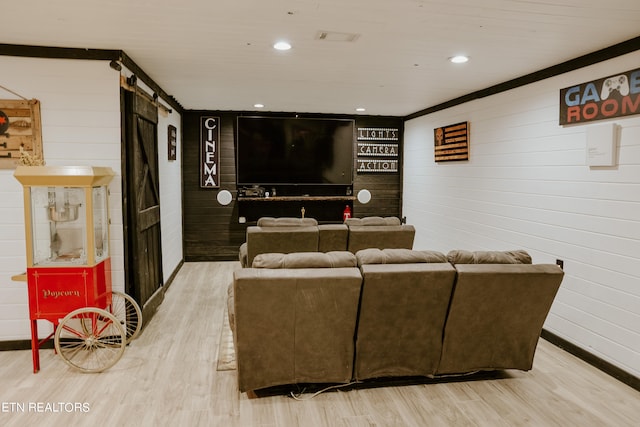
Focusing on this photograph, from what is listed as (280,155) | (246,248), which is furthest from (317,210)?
(246,248)

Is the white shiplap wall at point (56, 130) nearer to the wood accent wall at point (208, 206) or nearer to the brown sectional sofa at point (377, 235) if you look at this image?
the brown sectional sofa at point (377, 235)

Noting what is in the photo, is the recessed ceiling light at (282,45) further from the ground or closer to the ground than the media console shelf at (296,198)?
further from the ground

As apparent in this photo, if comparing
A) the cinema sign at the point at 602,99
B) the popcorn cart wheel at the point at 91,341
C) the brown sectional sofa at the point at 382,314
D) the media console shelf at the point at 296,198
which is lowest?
the popcorn cart wheel at the point at 91,341

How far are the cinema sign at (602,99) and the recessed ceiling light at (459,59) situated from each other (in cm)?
100

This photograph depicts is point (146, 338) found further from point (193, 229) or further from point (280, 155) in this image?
point (280, 155)

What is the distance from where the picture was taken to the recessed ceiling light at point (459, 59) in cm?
412

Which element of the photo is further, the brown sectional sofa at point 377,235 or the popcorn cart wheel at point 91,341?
the brown sectional sofa at point 377,235

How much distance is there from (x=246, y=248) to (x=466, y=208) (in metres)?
3.10

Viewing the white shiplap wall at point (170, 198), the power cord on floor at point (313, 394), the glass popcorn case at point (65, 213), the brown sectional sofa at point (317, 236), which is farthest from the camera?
the white shiplap wall at point (170, 198)

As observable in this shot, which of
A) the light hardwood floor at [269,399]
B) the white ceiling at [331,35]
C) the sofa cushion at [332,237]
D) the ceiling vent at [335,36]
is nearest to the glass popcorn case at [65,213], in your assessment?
the light hardwood floor at [269,399]

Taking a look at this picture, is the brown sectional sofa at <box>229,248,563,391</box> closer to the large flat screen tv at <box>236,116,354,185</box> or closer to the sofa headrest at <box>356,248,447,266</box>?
the sofa headrest at <box>356,248,447,266</box>

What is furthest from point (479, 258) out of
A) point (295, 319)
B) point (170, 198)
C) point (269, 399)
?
point (170, 198)

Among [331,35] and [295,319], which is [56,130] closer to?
[331,35]

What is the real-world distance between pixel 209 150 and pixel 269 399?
5.55 meters
